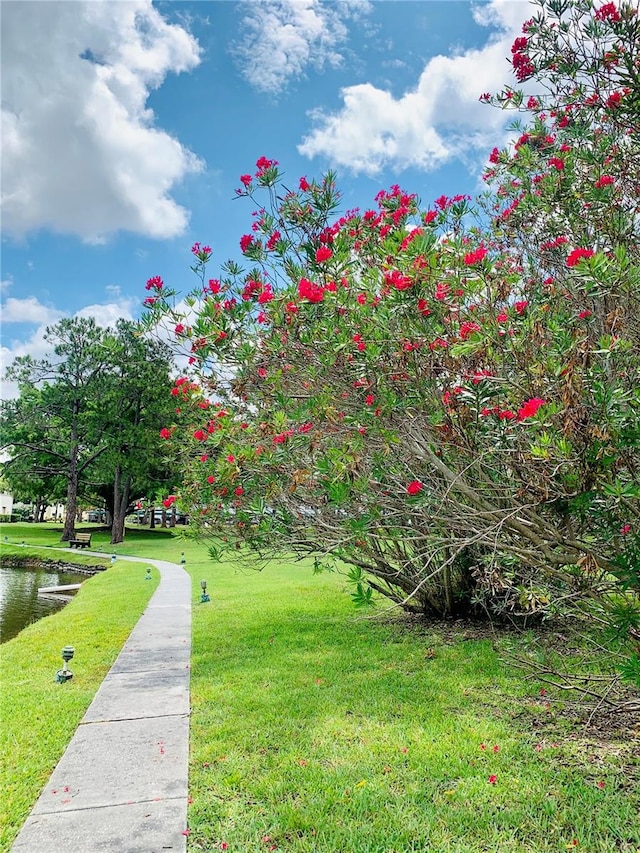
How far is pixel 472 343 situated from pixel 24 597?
44.9 ft

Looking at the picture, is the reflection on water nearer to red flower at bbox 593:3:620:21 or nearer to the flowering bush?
the flowering bush

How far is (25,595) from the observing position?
44.8 feet

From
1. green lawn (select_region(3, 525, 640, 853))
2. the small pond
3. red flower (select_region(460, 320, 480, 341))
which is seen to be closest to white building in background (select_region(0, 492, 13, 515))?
the small pond

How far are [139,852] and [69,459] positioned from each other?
2571cm

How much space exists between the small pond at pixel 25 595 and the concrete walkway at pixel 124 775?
17.7ft

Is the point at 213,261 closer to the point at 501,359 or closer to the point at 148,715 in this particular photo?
the point at 501,359

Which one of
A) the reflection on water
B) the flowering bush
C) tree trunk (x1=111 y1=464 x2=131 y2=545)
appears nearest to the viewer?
the flowering bush

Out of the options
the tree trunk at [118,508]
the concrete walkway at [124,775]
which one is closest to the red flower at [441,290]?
the concrete walkway at [124,775]

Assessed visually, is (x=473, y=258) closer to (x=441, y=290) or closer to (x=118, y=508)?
(x=441, y=290)

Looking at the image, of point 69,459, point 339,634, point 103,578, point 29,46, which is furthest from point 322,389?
point 69,459

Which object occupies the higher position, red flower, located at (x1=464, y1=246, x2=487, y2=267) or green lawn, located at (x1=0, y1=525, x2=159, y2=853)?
red flower, located at (x1=464, y1=246, x2=487, y2=267)

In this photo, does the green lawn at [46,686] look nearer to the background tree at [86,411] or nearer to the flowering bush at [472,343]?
the flowering bush at [472,343]

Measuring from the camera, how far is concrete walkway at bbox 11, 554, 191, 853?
→ 284 cm

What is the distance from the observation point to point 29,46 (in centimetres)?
593
